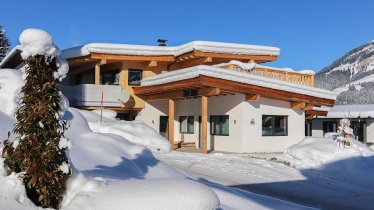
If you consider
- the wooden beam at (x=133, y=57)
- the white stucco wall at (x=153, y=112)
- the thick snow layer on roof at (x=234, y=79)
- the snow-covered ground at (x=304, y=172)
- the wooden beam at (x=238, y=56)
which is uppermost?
the wooden beam at (x=238, y=56)

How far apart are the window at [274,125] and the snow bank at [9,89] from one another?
1217 centimetres

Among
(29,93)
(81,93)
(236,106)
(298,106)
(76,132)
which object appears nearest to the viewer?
(29,93)

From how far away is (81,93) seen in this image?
23.2 m

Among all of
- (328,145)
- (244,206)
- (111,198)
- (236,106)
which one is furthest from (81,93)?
(111,198)

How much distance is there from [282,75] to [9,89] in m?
14.1

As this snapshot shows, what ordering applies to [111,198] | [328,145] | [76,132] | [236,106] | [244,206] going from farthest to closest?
[236,106]
[328,145]
[76,132]
[244,206]
[111,198]

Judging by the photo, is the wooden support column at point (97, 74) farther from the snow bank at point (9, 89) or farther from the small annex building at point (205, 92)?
the snow bank at point (9, 89)

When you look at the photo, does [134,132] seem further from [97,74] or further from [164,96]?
[97,74]

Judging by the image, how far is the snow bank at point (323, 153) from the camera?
17359mm

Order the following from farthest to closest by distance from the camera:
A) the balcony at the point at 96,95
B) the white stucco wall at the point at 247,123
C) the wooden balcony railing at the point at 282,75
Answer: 1. the balcony at the point at 96,95
2. the wooden balcony railing at the point at 282,75
3. the white stucco wall at the point at 247,123

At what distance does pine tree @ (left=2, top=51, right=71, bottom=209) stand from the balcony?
60.1 ft

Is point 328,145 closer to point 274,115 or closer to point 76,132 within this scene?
point 274,115

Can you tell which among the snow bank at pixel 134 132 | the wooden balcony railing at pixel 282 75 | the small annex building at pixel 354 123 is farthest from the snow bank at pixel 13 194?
the small annex building at pixel 354 123

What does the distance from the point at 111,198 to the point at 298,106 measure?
719 inches
